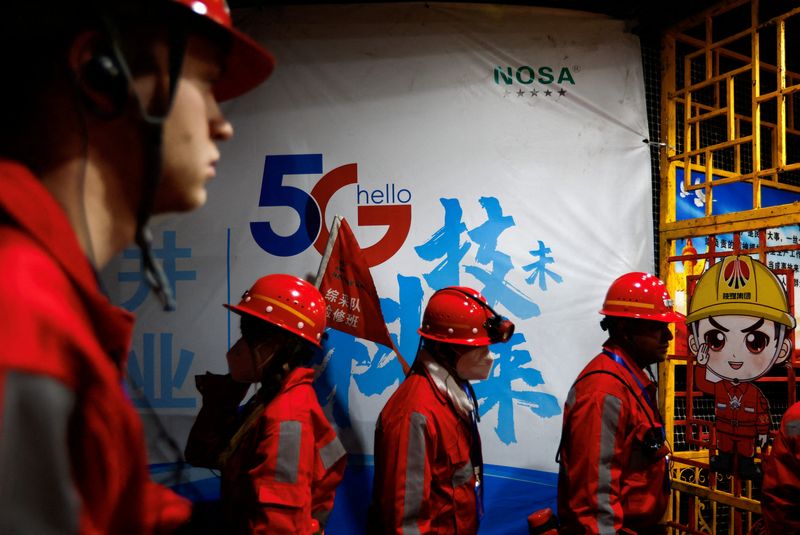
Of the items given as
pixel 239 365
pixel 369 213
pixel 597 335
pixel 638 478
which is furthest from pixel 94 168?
pixel 597 335

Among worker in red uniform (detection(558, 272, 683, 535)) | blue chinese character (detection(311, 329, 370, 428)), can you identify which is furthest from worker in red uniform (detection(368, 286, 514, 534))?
blue chinese character (detection(311, 329, 370, 428))

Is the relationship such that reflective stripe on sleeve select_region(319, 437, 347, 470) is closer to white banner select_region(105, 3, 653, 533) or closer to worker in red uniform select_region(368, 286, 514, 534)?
worker in red uniform select_region(368, 286, 514, 534)

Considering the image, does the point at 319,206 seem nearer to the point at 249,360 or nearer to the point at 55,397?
the point at 249,360

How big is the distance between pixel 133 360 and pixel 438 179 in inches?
97.7

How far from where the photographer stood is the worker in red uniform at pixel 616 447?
2.72 m

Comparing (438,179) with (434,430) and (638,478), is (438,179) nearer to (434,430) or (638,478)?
(434,430)

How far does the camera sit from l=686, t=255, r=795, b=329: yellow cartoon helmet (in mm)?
3172

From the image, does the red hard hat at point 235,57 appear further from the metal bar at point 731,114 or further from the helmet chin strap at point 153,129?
the metal bar at point 731,114

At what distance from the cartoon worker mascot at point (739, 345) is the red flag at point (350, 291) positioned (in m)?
1.91

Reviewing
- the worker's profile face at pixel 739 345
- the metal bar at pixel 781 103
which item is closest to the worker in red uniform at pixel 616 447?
the worker's profile face at pixel 739 345

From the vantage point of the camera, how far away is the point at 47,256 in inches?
25.0

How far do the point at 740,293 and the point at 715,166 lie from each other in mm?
2000

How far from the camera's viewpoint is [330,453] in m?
2.73

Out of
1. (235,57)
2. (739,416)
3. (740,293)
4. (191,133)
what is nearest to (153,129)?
(191,133)
